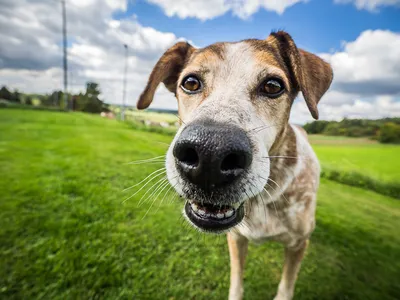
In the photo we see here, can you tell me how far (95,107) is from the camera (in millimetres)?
83688

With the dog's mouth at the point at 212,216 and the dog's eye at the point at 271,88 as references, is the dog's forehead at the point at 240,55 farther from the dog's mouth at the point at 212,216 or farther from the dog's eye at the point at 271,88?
the dog's mouth at the point at 212,216

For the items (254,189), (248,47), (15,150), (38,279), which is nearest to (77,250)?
(38,279)

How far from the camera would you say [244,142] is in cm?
144

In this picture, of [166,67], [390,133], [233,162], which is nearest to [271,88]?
[233,162]

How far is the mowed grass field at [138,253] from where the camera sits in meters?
3.02

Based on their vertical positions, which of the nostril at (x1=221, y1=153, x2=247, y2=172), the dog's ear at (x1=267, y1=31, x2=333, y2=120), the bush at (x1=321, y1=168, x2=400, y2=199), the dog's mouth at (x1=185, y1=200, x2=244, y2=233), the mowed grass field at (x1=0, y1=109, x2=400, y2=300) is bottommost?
the mowed grass field at (x1=0, y1=109, x2=400, y2=300)

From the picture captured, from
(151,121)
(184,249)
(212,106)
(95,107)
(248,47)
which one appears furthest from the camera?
(95,107)

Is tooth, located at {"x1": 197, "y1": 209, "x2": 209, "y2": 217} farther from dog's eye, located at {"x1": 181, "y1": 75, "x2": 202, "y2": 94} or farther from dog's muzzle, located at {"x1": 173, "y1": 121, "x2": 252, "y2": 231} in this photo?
dog's eye, located at {"x1": 181, "y1": 75, "x2": 202, "y2": 94}

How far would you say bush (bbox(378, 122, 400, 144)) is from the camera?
1144 cm

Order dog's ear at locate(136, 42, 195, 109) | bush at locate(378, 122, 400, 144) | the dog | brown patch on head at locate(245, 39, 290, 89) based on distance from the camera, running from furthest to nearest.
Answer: bush at locate(378, 122, 400, 144) < dog's ear at locate(136, 42, 195, 109) < brown patch on head at locate(245, 39, 290, 89) < the dog

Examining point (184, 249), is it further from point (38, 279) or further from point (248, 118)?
point (248, 118)

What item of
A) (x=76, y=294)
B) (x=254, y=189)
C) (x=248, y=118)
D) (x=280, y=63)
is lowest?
(x=76, y=294)

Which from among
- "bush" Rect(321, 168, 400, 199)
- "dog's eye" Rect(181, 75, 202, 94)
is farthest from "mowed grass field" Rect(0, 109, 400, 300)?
"bush" Rect(321, 168, 400, 199)

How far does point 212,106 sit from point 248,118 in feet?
1.01
